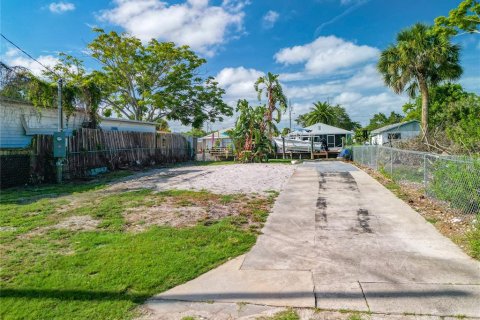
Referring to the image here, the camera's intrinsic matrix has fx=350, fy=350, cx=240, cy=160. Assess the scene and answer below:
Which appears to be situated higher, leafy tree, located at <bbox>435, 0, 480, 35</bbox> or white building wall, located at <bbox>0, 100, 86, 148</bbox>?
leafy tree, located at <bbox>435, 0, 480, 35</bbox>

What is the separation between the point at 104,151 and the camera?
15438 mm

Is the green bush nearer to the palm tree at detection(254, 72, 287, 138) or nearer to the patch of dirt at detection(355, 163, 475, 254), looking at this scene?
the patch of dirt at detection(355, 163, 475, 254)

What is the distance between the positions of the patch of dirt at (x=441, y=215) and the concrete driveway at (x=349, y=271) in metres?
0.18

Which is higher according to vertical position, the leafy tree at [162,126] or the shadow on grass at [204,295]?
the leafy tree at [162,126]

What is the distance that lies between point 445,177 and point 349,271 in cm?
427

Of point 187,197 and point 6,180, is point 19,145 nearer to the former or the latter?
point 6,180

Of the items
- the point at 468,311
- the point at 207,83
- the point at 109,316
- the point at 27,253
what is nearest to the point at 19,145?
the point at 27,253

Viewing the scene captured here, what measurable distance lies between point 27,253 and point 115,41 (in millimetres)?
24521

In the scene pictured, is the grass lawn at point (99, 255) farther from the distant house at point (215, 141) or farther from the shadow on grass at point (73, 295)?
the distant house at point (215, 141)

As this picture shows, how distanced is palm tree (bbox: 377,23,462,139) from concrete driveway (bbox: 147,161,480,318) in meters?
17.9

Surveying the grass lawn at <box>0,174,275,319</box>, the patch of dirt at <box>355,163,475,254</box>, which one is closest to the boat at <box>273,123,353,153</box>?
the patch of dirt at <box>355,163,475,254</box>

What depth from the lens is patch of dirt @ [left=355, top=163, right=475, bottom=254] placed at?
536cm

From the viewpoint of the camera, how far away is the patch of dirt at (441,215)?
5357mm

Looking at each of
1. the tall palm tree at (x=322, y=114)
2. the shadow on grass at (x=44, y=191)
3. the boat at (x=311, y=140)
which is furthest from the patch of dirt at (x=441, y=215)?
the tall palm tree at (x=322, y=114)
